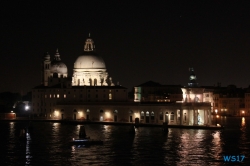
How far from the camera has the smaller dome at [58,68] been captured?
107 metres

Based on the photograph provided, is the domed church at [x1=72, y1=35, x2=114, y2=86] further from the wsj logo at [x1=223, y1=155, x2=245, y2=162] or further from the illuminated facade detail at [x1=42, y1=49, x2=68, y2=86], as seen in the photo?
the wsj logo at [x1=223, y1=155, x2=245, y2=162]

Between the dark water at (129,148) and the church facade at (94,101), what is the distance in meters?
6.64

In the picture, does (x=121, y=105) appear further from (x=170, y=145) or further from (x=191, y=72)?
(x=170, y=145)

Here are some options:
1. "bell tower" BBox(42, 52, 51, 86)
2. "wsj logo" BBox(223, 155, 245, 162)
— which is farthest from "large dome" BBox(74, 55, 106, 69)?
"wsj logo" BBox(223, 155, 245, 162)

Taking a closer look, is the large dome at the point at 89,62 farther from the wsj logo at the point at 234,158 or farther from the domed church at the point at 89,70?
the wsj logo at the point at 234,158

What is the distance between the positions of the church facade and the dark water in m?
6.64

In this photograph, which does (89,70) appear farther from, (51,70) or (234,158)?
(234,158)

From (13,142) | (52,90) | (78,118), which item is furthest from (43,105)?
(13,142)

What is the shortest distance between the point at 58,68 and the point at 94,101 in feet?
45.3

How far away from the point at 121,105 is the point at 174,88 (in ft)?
143

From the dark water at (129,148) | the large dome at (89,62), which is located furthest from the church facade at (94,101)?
the dark water at (129,148)

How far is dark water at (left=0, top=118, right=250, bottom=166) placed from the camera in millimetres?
48219

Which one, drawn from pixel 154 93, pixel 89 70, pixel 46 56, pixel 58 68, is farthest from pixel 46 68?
pixel 154 93

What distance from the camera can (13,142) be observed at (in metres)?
61.0
